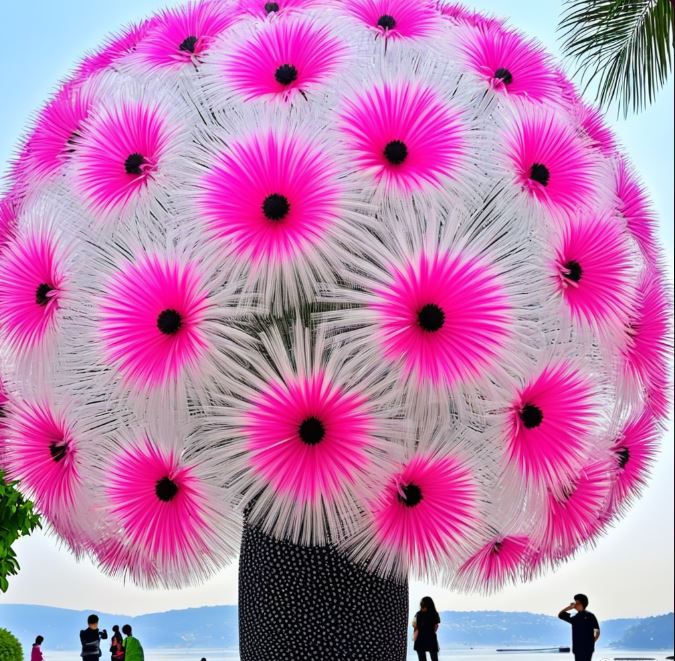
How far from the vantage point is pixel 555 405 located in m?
5.16

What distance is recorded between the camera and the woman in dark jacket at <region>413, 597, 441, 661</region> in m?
9.23

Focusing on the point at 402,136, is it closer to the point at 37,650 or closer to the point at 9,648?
the point at 9,648

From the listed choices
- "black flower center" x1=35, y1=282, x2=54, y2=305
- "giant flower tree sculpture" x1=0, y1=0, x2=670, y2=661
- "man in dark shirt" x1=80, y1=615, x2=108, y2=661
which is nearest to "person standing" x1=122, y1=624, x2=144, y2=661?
"man in dark shirt" x1=80, y1=615, x2=108, y2=661

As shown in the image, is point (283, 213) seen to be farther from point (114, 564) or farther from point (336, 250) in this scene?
point (114, 564)

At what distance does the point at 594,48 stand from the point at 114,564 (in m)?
7.01

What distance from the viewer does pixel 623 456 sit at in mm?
6332

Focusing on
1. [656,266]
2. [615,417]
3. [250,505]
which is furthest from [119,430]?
[656,266]

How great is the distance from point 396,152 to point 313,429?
146cm

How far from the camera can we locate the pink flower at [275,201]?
16.0 ft

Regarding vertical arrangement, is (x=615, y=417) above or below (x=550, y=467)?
above

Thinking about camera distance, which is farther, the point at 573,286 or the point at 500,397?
the point at 573,286

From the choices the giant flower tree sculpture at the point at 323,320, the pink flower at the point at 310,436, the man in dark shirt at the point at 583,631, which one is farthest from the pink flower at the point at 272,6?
the man in dark shirt at the point at 583,631

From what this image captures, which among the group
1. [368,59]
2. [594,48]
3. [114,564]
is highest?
[594,48]

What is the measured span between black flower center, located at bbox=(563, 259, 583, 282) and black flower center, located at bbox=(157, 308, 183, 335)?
2.09 metres
